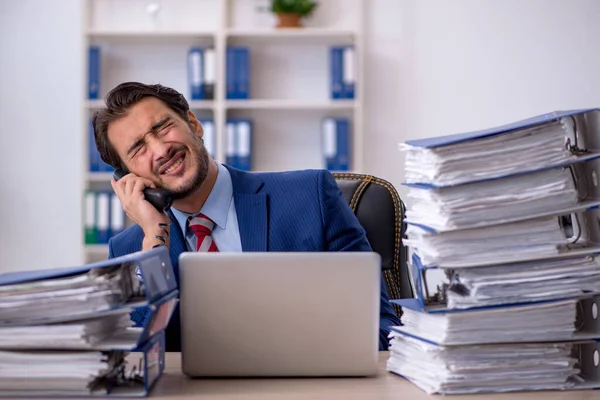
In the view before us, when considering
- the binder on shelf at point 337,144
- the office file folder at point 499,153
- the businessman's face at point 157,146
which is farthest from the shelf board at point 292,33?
the office file folder at point 499,153

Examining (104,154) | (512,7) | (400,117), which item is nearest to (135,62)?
(400,117)

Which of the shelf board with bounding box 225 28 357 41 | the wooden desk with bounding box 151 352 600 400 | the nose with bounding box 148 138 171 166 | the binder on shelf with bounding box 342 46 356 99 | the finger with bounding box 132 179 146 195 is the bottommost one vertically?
the wooden desk with bounding box 151 352 600 400

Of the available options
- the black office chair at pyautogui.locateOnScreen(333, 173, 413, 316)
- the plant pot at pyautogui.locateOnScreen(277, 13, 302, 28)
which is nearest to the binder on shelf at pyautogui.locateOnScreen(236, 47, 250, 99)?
the plant pot at pyautogui.locateOnScreen(277, 13, 302, 28)

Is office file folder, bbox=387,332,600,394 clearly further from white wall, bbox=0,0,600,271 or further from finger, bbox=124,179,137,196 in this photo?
white wall, bbox=0,0,600,271

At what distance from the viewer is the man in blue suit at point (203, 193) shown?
1983mm

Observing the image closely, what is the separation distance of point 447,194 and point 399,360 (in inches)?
10.3

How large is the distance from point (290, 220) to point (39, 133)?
2933 millimetres

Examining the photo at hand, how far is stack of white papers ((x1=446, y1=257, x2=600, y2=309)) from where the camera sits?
1.04m

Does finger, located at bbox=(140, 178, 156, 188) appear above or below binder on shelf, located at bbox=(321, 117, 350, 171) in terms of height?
below

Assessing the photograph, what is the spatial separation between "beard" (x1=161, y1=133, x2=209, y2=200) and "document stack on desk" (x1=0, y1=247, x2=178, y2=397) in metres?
0.94

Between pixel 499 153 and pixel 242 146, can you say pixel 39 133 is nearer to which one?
pixel 242 146

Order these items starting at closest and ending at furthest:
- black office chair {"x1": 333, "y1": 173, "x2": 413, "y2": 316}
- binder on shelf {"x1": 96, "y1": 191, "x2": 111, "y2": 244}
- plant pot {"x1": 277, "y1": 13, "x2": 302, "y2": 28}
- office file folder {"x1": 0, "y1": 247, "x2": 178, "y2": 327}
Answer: office file folder {"x1": 0, "y1": 247, "x2": 178, "y2": 327}
black office chair {"x1": 333, "y1": 173, "x2": 413, "y2": 316}
binder on shelf {"x1": 96, "y1": 191, "x2": 111, "y2": 244}
plant pot {"x1": 277, "y1": 13, "x2": 302, "y2": 28}

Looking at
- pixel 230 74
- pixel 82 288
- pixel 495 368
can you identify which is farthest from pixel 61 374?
pixel 230 74

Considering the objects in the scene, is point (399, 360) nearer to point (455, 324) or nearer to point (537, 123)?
point (455, 324)
